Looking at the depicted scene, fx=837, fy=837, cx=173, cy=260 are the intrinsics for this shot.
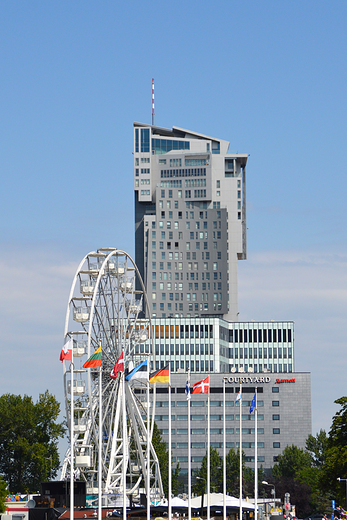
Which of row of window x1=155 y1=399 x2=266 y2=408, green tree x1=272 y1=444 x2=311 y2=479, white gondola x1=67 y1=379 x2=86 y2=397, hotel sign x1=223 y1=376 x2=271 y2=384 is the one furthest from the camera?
hotel sign x1=223 y1=376 x2=271 y2=384

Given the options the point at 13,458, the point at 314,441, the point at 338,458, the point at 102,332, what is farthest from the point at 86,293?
the point at 314,441

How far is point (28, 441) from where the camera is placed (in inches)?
5157

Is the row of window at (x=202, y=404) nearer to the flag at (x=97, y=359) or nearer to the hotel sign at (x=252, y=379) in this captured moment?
the hotel sign at (x=252, y=379)

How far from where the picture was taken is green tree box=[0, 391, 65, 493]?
129375 millimetres

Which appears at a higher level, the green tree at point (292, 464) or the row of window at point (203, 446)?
the row of window at point (203, 446)

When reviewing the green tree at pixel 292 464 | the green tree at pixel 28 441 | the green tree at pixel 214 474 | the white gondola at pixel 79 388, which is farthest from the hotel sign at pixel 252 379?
the white gondola at pixel 79 388

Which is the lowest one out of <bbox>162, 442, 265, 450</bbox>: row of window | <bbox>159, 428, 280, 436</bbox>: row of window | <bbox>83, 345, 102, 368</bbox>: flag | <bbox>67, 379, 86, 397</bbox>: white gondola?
<bbox>162, 442, 265, 450</bbox>: row of window

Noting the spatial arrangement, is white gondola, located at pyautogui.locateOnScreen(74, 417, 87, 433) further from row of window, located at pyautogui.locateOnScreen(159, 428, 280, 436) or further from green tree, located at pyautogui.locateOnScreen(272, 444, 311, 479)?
row of window, located at pyautogui.locateOnScreen(159, 428, 280, 436)

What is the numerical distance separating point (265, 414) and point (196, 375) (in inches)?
688

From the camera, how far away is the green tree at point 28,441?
129375 mm

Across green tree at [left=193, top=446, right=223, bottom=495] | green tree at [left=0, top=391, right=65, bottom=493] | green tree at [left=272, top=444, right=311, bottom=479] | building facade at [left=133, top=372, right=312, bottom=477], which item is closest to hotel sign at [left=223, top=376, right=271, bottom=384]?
building facade at [left=133, top=372, right=312, bottom=477]

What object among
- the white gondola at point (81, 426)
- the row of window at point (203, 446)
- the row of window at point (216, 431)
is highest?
the white gondola at point (81, 426)

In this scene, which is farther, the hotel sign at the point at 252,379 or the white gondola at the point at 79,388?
the hotel sign at the point at 252,379

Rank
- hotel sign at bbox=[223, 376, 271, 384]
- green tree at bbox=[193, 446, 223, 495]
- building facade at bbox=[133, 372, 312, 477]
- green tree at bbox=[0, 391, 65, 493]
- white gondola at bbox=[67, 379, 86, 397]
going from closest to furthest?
white gondola at bbox=[67, 379, 86, 397]
green tree at bbox=[0, 391, 65, 493]
green tree at bbox=[193, 446, 223, 495]
building facade at bbox=[133, 372, 312, 477]
hotel sign at bbox=[223, 376, 271, 384]
